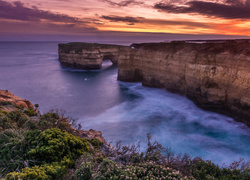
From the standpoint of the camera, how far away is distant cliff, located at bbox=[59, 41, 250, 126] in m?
16.1

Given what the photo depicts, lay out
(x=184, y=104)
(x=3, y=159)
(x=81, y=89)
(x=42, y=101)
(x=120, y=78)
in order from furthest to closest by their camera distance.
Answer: (x=120, y=78), (x=81, y=89), (x=42, y=101), (x=184, y=104), (x=3, y=159)

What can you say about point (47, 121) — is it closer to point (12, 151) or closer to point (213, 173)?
point (12, 151)

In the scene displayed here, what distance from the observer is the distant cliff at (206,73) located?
1606 cm

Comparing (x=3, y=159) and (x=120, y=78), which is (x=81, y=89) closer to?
(x=120, y=78)

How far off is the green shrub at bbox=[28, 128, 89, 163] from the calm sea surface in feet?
26.6

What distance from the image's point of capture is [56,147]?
696cm

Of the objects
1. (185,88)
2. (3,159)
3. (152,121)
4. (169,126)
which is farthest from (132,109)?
(3,159)

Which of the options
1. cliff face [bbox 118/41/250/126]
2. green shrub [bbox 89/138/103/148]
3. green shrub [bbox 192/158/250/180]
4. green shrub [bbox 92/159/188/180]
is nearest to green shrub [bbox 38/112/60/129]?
green shrub [bbox 89/138/103/148]

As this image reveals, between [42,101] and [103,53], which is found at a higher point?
[103,53]

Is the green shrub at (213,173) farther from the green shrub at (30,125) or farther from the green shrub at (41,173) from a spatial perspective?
the green shrub at (30,125)

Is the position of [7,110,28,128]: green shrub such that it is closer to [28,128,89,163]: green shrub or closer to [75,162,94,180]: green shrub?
[28,128,89,163]: green shrub

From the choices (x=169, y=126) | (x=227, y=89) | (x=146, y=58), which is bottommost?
(x=169, y=126)

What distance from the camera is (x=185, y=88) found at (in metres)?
23.1

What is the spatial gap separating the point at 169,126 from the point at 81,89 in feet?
61.8
